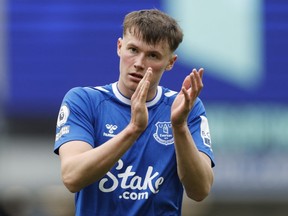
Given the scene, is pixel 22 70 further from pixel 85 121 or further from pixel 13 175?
pixel 85 121

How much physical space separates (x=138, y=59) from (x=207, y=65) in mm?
7944

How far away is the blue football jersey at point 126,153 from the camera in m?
6.00

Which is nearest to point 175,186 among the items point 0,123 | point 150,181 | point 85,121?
point 150,181

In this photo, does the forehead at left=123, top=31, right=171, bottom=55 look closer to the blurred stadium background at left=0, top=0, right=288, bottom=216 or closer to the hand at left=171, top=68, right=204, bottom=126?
the hand at left=171, top=68, right=204, bottom=126

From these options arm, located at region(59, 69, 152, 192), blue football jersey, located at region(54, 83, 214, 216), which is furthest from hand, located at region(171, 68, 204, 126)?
blue football jersey, located at region(54, 83, 214, 216)

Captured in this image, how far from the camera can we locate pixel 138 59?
5918mm

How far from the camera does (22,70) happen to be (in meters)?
14.2

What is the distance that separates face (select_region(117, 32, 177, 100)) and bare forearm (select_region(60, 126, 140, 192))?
1.69 feet

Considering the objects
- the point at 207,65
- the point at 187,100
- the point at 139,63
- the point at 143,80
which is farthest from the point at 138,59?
the point at 207,65

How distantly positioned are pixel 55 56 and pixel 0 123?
146cm

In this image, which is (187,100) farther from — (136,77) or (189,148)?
(136,77)

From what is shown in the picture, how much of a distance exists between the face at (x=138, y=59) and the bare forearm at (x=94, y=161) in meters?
0.51

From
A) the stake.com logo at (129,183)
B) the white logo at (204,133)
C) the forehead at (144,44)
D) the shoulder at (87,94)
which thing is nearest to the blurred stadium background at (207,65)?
the white logo at (204,133)

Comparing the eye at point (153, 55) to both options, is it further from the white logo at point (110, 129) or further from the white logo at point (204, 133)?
the white logo at point (204, 133)
